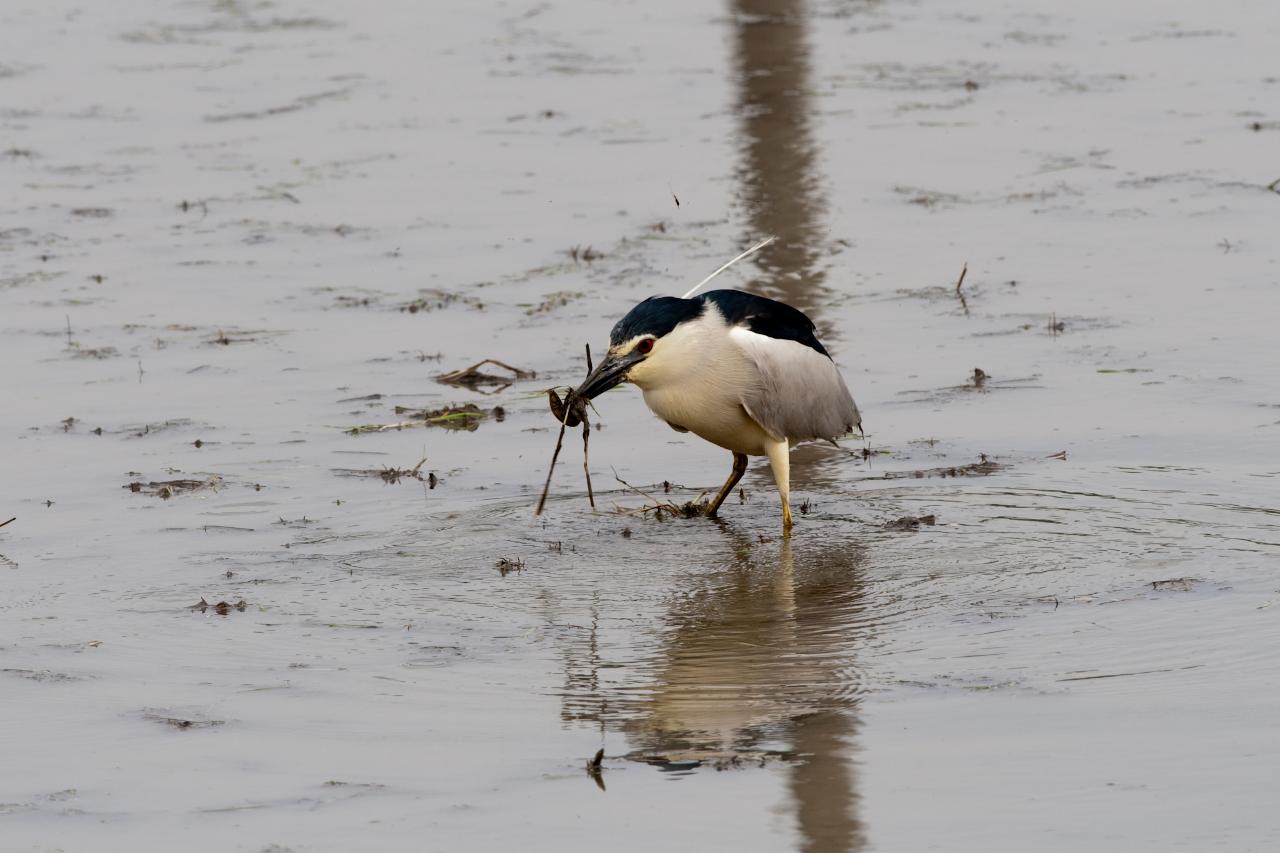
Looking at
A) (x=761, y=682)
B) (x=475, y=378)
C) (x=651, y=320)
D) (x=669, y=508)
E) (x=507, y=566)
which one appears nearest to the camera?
(x=761, y=682)

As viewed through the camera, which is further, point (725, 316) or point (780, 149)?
point (780, 149)

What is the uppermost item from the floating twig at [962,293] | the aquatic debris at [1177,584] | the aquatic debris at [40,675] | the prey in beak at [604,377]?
the prey in beak at [604,377]

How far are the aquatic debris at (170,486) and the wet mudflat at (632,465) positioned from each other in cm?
2

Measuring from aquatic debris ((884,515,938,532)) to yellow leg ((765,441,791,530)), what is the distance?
1.32 feet

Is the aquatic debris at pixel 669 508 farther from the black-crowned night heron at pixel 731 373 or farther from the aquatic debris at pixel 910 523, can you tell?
the aquatic debris at pixel 910 523

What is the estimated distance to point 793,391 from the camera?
28.2 feet

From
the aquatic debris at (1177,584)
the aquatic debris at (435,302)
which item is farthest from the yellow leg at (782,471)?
the aquatic debris at (435,302)

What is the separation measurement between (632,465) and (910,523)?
1408 millimetres

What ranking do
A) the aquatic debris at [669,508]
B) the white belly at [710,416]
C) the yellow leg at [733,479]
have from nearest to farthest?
1. the white belly at [710,416]
2. the aquatic debris at [669,508]
3. the yellow leg at [733,479]

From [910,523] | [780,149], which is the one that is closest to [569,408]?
[910,523]

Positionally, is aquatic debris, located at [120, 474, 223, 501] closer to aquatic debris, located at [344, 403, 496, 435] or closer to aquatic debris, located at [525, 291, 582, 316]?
aquatic debris, located at [344, 403, 496, 435]

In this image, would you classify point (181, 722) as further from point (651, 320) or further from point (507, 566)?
point (651, 320)

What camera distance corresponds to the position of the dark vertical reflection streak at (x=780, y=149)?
12.1m

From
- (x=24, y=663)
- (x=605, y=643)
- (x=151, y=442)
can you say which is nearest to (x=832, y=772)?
(x=605, y=643)
